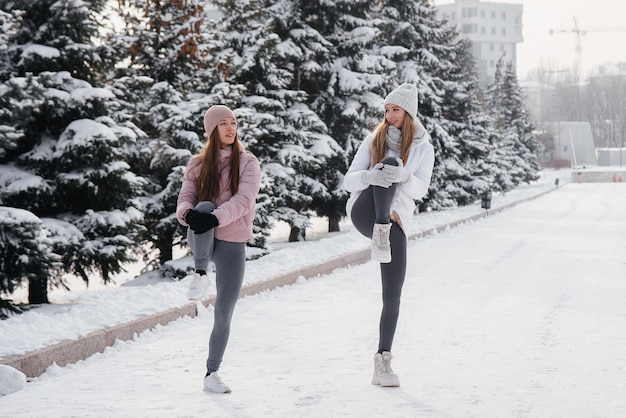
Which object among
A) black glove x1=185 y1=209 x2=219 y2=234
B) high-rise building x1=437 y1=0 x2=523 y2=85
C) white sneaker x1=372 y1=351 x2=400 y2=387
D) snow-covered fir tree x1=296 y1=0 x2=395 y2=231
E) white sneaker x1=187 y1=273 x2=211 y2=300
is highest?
high-rise building x1=437 y1=0 x2=523 y2=85

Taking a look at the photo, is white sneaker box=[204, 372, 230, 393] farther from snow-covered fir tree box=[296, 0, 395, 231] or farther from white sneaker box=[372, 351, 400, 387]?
snow-covered fir tree box=[296, 0, 395, 231]

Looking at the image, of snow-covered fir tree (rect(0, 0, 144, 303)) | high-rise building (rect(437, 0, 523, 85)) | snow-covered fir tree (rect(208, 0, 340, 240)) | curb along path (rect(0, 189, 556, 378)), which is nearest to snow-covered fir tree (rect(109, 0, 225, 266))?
snow-covered fir tree (rect(208, 0, 340, 240))

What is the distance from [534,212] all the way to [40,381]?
85.1 ft

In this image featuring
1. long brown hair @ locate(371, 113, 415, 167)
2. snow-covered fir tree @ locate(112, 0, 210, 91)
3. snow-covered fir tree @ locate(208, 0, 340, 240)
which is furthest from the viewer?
snow-covered fir tree @ locate(208, 0, 340, 240)

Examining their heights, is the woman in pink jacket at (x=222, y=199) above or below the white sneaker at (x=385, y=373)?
above

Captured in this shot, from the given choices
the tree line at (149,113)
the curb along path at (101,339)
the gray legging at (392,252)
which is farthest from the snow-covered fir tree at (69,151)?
the gray legging at (392,252)

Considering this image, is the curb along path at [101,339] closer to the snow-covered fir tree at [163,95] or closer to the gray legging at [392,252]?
the gray legging at [392,252]

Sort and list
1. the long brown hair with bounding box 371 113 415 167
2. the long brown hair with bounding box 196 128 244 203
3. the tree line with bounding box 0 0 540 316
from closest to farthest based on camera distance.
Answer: the long brown hair with bounding box 196 128 244 203
the long brown hair with bounding box 371 113 415 167
the tree line with bounding box 0 0 540 316

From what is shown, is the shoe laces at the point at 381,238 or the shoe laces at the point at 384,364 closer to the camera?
the shoe laces at the point at 381,238

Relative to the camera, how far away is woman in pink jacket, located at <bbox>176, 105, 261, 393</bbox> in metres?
5.41

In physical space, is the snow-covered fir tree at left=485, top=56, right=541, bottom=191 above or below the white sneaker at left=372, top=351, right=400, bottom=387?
above

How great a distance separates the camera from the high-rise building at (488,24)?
16762 centimetres

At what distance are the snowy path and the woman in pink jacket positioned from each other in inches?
→ 32.9

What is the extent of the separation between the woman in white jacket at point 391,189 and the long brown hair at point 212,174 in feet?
2.70
